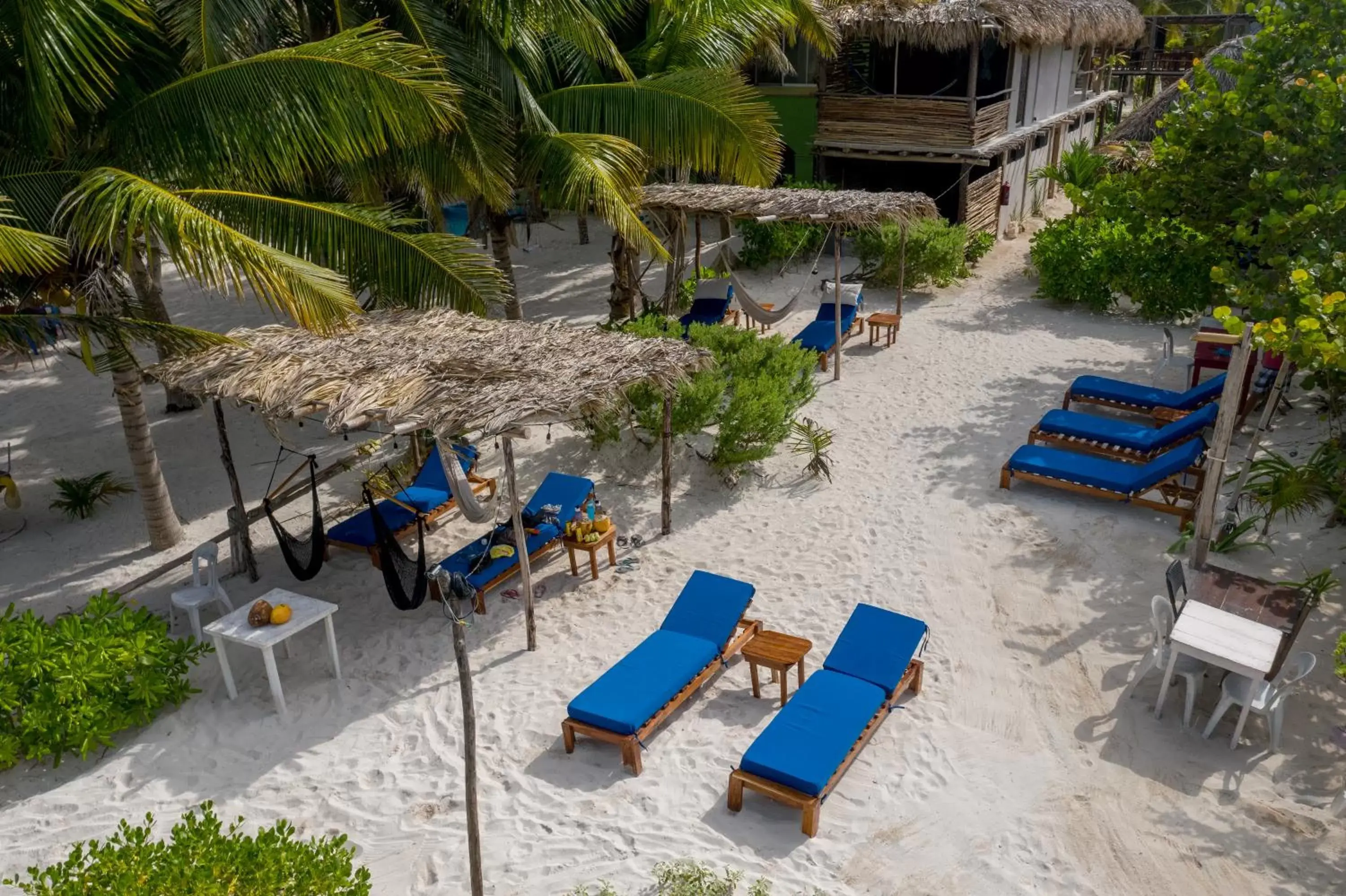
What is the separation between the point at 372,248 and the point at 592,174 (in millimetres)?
2332

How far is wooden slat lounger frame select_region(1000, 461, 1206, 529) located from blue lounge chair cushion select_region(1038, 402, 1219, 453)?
1.44ft

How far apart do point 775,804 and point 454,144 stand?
632cm

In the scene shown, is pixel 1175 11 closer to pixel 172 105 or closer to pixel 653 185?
pixel 653 185

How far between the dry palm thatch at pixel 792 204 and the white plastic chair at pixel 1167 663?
21.6ft

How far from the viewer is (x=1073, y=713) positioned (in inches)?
245

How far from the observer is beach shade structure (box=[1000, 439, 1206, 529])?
27.6 feet

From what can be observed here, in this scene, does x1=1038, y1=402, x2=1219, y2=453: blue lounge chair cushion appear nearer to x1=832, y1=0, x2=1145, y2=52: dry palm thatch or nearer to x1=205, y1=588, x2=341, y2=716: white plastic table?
x1=205, y1=588, x2=341, y2=716: white plastic table

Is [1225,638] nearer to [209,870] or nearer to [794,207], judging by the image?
[209,870]

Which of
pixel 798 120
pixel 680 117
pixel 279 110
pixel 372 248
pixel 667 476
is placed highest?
pixel 279 110

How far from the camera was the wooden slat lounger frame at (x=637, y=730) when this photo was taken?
18.9 ft

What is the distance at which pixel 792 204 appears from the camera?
39.2ft

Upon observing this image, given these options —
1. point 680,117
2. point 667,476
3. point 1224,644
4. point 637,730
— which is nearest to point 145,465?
point 667,476

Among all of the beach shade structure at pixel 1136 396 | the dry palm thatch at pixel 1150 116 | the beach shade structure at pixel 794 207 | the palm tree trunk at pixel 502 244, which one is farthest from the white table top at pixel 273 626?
the dry palm thatch at pixel 1150 116

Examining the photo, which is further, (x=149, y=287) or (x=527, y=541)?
(x=149, y=287)
